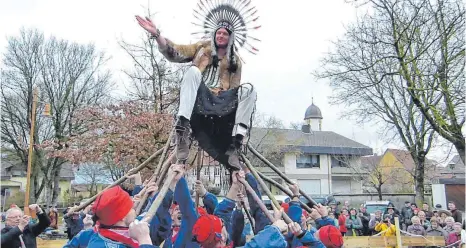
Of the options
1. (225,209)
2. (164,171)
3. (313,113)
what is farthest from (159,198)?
(313,113)

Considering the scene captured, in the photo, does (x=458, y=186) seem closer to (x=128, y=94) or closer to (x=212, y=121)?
(x=128, y=94)

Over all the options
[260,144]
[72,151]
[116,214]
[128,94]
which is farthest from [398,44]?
[260,144]

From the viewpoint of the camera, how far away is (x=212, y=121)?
516cm

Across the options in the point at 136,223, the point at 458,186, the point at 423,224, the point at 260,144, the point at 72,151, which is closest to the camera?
the point at 136,223

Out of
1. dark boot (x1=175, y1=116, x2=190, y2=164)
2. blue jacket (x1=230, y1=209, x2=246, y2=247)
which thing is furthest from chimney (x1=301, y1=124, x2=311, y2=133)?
dark boot (x1=175, y1=116, x2=190, y2=164)

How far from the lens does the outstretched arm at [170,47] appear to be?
453 cm

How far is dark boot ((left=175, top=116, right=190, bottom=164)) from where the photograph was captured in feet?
15.6

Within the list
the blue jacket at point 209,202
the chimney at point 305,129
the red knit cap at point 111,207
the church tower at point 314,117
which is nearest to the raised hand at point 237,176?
the blue jacket at point 209,202

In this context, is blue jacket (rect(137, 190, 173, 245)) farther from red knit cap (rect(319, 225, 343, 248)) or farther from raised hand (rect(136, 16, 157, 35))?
raised hand (rect(136, 16, 157, 35))

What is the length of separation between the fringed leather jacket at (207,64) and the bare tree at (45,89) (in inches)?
1016

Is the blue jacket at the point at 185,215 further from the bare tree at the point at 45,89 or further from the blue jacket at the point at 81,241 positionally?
the bare tree at the point at 45,89

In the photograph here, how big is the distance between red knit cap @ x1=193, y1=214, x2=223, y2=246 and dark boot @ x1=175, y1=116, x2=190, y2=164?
1.05m

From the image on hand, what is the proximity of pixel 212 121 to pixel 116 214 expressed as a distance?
2.26m

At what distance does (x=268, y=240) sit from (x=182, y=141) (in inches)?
84.2
